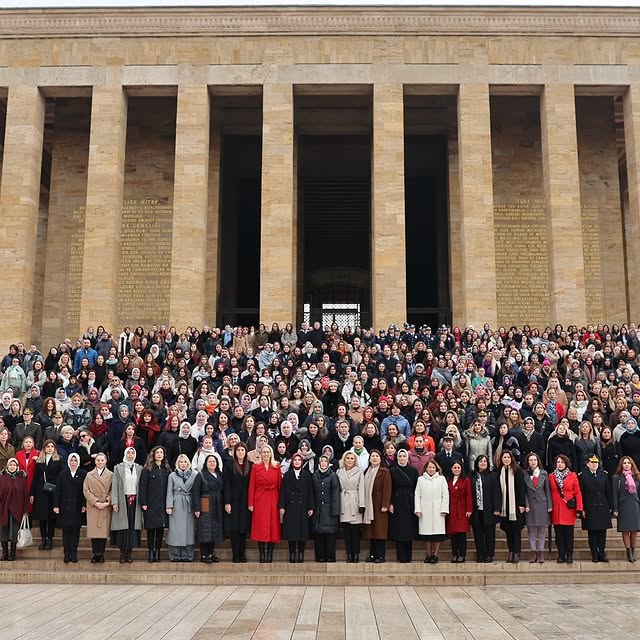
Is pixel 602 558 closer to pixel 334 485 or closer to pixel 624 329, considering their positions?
pixel 334 485

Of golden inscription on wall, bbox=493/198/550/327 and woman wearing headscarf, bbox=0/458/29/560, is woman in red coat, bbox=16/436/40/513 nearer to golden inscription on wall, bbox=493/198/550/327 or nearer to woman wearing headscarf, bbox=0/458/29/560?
woman wearing headscarf, bbox=0/458/29/560

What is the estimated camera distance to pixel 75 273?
2514 cm

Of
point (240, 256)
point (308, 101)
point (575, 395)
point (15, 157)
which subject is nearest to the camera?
point (575, 395)

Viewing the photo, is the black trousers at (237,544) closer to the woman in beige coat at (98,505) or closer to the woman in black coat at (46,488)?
the woman in beige coat at (98,505)

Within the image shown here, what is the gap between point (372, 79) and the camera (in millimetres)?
23438

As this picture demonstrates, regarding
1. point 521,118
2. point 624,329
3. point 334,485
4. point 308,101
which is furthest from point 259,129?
point 334,485

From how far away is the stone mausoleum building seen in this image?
22625mm

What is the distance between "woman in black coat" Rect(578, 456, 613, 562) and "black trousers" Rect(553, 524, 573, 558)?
0.85 feet

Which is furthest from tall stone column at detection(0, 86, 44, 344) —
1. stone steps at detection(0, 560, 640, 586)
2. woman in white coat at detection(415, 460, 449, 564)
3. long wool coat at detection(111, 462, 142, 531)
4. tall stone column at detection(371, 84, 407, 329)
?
woman in white coat at detection(415, 460, 449, 564)

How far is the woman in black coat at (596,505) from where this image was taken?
34.3 ft

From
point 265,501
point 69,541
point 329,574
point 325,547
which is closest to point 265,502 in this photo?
point 265,501

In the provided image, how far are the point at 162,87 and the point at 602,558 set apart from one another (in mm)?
18766

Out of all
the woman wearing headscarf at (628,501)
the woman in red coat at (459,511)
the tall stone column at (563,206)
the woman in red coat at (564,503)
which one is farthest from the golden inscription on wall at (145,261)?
the woman wearing headscarf at (628,501)

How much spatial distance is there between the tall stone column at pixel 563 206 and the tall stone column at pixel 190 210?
10.0 m
